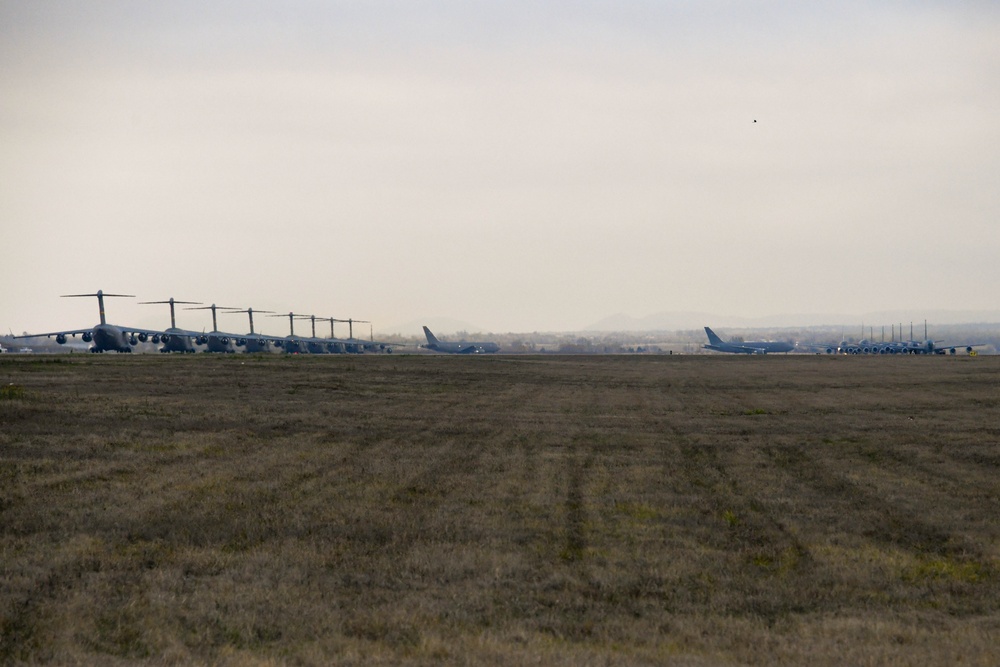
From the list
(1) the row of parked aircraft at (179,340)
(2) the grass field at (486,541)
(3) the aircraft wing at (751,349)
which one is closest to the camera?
(2) the grass field at (486,541)

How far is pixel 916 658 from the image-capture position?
7.58m

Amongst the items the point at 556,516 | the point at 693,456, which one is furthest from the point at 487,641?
the point at 693,456

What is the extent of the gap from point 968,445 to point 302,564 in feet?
61.7

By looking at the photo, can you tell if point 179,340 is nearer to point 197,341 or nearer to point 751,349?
point 197,341

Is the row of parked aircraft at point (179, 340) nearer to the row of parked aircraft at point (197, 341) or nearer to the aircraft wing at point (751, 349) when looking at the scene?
the row of parked aircraft at point (197, 341)

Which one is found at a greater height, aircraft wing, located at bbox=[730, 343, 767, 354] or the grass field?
the grass field

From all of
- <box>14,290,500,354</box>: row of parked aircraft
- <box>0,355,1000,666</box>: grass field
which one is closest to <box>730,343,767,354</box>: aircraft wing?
<box>14,290,500,354</box>: row of parked aircraft

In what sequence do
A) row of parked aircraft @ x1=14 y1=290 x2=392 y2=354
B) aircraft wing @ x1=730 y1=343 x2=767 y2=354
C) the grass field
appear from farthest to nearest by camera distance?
aircraft wing @ x1=730 y1=343 x2=767 y2=354, row of parked aircraft @ x1=14 y1=290 x2=392 y2=354, the grass field

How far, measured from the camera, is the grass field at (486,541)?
804 centimetres

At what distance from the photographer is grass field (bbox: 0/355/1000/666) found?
26.4 ft

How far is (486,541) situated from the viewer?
465 inches

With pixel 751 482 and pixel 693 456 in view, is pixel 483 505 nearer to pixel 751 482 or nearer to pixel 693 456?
pixel 751 482

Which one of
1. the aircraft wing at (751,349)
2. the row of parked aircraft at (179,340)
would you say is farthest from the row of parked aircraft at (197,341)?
the aircraft wing at (751,349)

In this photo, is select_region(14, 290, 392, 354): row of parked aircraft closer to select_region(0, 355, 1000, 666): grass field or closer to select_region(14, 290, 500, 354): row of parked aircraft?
select_region(14, 290, 500, 354): row of parked aircraft
